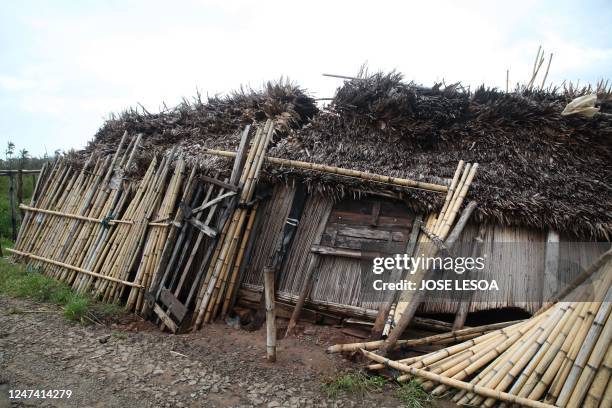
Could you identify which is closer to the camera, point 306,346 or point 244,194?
point 306,346

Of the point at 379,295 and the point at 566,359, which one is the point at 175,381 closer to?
the point at 379,295

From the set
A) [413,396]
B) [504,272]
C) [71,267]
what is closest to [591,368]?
[413,396]

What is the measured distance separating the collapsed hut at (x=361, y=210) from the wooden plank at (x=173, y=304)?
18 mm

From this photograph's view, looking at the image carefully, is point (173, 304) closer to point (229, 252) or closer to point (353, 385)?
point (229, 252)

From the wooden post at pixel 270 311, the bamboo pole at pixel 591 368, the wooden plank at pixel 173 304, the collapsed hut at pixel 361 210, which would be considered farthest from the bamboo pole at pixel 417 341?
the wooden plank at pixel 173 304

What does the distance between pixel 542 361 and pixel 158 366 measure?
11.5ft

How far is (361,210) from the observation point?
15.6 ft

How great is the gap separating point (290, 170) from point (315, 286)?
1620mm

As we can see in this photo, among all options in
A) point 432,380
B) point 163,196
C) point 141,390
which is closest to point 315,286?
point 432,380

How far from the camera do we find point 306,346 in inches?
163

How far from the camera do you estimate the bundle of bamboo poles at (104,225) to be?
4.84m

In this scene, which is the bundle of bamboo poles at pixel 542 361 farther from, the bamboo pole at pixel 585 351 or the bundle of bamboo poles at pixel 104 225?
the bundle of bamboo poles at pixel 104 225

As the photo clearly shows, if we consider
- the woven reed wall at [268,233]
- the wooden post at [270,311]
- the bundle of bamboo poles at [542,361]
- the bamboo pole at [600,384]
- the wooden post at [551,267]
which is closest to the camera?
the bamboo pole at [600,384]

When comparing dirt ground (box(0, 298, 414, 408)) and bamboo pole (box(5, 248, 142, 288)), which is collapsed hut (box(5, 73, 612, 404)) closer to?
bamboo pole (box(5, 248, 142, 288))
